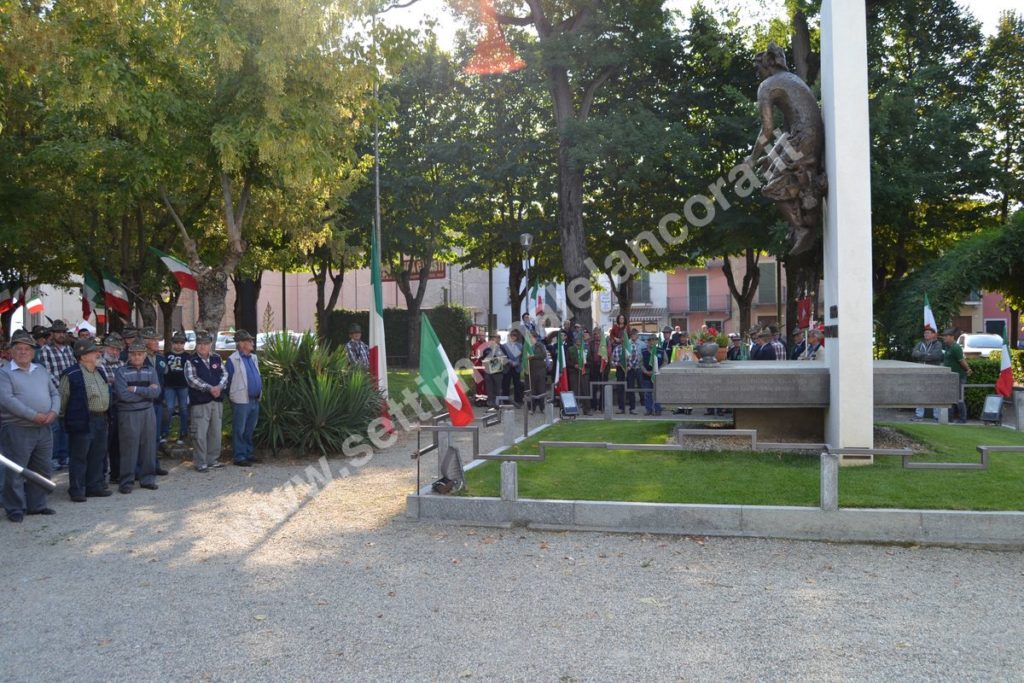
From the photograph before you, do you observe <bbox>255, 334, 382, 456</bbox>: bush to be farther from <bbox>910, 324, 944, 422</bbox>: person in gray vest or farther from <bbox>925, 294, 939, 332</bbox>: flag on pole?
<bbox>925, 294, 939, 332</bbox>: flag on pole

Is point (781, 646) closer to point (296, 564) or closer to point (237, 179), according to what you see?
point (296, 564)

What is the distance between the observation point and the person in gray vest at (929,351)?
16.1 m

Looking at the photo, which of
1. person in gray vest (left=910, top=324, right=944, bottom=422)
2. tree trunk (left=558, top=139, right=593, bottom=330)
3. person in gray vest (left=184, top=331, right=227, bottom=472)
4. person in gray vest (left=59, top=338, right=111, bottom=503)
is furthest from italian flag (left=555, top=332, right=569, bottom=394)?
person in gray vest (left=59, top=338, right=111, bottom=503)

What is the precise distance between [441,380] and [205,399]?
14.6ft

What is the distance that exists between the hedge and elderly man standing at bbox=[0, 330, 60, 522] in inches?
1006

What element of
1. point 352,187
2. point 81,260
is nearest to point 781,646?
point 352,187

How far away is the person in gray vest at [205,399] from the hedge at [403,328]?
22754 mm

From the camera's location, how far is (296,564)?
7.05m

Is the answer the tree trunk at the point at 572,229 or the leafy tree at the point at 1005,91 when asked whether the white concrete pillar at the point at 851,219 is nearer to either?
the tree trunk at the point at 572,229

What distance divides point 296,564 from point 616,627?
9.55 feet

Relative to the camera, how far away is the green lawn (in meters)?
8.20

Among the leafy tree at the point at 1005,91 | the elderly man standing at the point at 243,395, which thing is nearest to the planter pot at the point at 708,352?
the elderly man standing at the point at 243,395

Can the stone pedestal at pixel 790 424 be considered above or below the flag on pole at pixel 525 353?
below

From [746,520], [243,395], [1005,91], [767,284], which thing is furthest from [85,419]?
[767,284]
